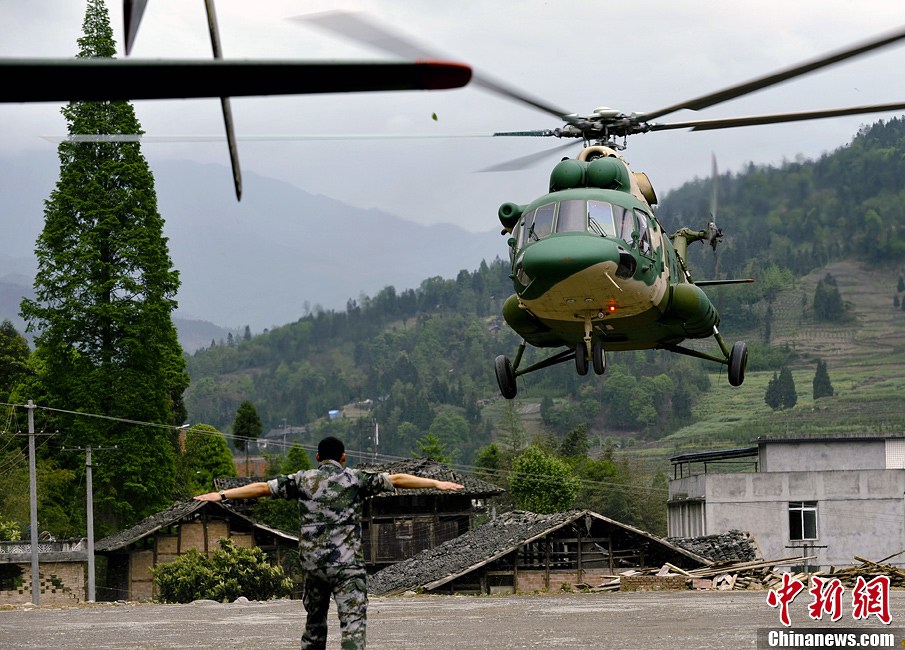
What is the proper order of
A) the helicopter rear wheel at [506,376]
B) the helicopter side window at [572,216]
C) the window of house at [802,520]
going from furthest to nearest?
the window of house at [802,520], the helicopter rear wheel at [506,376], the helicopter side window at [572,216]

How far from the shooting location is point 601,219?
723 inches

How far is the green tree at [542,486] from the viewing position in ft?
361

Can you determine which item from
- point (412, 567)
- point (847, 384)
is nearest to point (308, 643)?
point (412, 567)

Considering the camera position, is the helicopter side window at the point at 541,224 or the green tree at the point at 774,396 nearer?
the helicopter side window at the point at 541,224

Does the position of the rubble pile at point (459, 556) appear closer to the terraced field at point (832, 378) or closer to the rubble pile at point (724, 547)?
→ the rubble pile at point (724, 547)

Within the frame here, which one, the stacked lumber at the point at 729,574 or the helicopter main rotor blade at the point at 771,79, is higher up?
the helicopter main rotor blade at the point at 771,79

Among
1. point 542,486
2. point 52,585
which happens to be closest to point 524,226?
point 52,585

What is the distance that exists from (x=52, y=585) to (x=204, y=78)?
50.8 m

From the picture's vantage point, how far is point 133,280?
193 ft

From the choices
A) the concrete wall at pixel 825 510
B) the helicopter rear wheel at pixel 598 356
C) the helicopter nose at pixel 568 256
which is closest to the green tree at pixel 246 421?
the concrete wall at pixel 825 510

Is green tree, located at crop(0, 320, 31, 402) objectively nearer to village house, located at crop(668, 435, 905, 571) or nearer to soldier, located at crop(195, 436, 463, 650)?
village house, located at crop(668, 435, 905, 571)

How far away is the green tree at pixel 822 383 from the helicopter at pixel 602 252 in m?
157

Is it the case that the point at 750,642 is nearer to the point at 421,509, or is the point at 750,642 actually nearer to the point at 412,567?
the point at 412,567

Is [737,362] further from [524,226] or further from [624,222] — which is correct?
[524,226]
